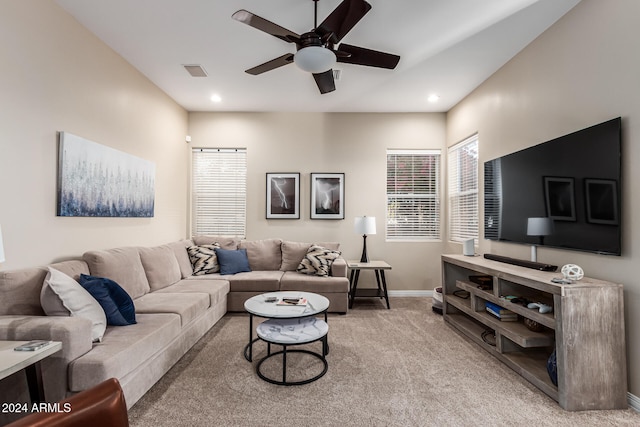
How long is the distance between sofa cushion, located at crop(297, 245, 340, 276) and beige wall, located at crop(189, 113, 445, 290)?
0.70m

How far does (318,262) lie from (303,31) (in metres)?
2.68

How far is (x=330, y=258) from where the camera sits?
4285 mm

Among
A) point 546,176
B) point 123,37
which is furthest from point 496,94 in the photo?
point 123,37

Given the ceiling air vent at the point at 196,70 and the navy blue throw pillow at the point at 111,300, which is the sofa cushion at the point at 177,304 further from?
the ceiling air vent at the point at 196,70

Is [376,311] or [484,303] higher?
[484,303]

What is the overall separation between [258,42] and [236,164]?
7.71 ft

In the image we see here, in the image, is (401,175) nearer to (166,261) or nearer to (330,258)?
(330,258)

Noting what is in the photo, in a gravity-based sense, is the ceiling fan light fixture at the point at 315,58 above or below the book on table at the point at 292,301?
above

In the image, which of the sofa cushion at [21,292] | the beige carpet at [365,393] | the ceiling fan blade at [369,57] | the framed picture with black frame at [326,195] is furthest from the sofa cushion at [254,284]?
the ceiling fan blade at [369,57]

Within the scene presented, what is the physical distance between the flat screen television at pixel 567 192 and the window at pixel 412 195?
5.53ft

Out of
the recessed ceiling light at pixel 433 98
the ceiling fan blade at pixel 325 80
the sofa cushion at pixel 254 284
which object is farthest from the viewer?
the recessed ceiling light at pixel 433 98

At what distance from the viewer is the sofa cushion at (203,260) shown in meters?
4.21

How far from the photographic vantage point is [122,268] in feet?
9.44

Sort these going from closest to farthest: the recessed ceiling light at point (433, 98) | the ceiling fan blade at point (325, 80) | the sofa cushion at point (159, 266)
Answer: the ceiling fan blade at point (325, 80), the sofa cushion at point (159, 266), the recessed ceiling light at point (433, 98)
